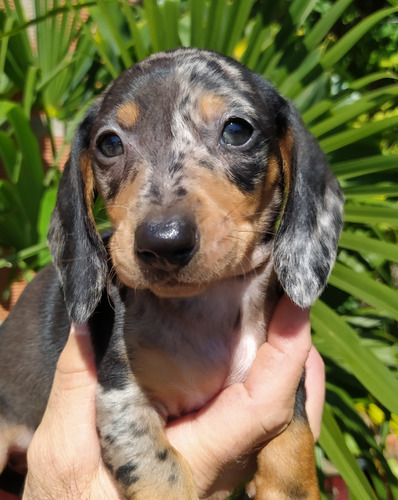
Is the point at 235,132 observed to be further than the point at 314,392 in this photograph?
No

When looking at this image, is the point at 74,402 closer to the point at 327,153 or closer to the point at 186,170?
the point at 186,170

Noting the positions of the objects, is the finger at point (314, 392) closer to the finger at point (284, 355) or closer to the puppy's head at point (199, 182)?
the finger at point (284, 355)

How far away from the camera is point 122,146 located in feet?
5.43

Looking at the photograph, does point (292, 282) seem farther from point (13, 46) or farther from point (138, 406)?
point (13, 46)

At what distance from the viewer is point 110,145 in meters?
1.69

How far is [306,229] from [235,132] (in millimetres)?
375

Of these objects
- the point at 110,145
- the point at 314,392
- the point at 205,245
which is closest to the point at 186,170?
the point at 205,245

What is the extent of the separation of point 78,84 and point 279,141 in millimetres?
1928

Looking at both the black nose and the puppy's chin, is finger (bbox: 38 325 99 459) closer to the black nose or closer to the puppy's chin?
the puppy's chin

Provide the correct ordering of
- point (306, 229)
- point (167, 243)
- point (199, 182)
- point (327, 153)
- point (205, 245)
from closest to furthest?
1. point (167, 243)
2. point (205, 245)
3. point (199, 182)
4. point (306, 229)
5. point (327, 153)

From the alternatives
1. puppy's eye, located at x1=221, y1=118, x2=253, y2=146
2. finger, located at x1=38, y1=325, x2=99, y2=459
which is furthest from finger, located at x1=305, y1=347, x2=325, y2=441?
puppy's eye, located at x1=221, y1=118, x2=253, y2=146

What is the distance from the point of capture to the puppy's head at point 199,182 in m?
1.35

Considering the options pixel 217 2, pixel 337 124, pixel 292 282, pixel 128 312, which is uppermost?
pixel 217 2

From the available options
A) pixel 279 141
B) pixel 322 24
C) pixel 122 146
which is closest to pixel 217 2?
pixel 322 24
